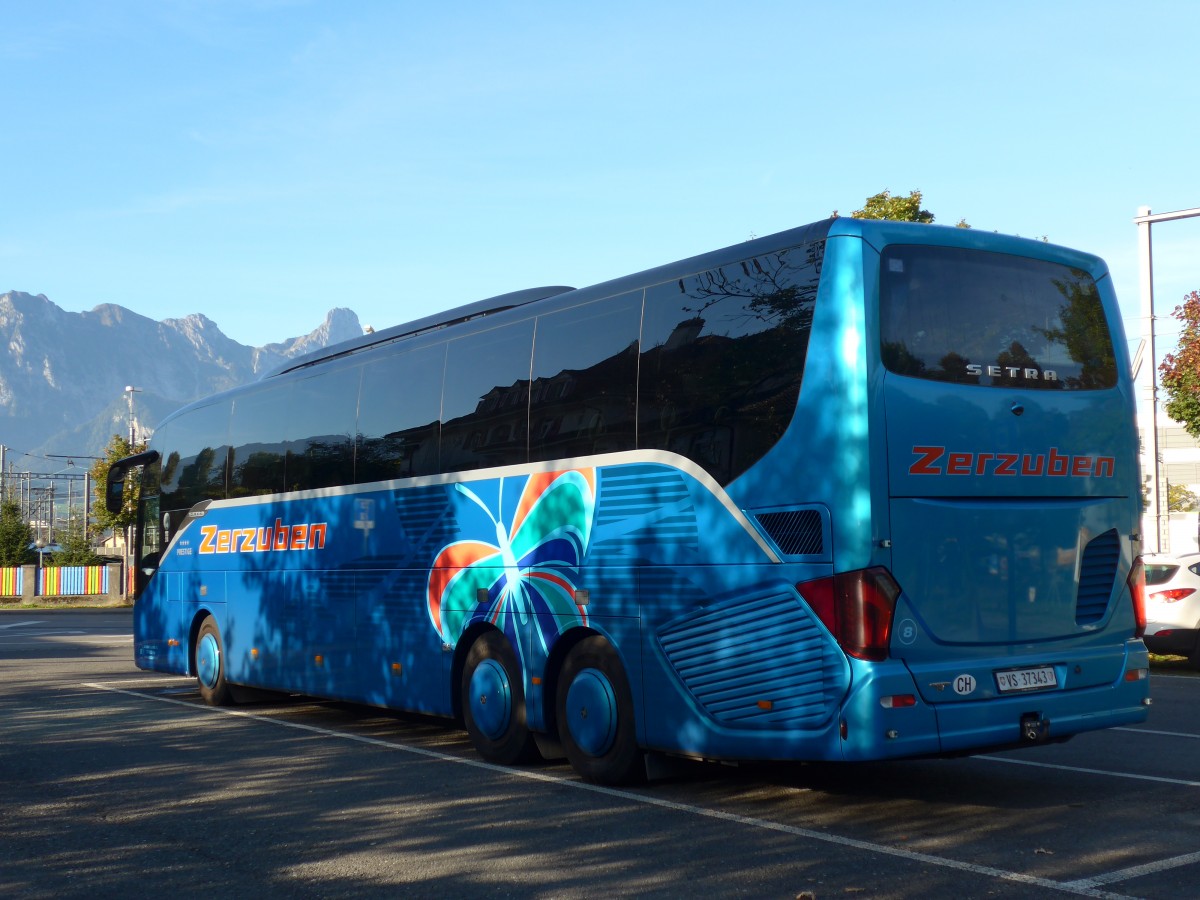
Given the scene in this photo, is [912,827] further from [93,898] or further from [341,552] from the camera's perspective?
[341,552]

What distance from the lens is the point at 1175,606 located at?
18031 mm

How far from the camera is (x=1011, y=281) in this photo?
849 centimetres

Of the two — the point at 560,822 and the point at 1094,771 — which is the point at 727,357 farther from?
the point at 1094,771

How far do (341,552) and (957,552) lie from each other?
6.54 m

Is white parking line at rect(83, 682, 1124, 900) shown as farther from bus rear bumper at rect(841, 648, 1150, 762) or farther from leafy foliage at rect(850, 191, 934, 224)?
leafy foliage at rect(850, 191, 934, 224)

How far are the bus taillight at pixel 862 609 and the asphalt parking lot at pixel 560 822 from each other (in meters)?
1.06

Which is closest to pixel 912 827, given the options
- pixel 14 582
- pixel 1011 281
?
pixel 1011 281

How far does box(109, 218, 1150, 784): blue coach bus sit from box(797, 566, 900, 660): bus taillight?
0.04 feet

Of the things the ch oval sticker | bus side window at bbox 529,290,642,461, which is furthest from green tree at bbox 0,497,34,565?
the ch oval sticker

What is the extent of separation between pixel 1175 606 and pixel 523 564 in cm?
1134

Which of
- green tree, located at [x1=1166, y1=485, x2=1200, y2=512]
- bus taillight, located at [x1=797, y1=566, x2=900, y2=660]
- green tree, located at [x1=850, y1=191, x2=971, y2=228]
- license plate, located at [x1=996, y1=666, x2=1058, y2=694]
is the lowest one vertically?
license plate, located at [x1=996, y1=666, x2=1058, y2=694]

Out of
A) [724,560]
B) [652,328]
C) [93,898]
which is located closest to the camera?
[93,898]

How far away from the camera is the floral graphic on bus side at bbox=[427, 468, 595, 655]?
380 inches

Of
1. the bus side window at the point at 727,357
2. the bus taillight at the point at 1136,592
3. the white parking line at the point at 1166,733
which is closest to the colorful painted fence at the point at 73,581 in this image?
the white parking line at the point at 1166,733
